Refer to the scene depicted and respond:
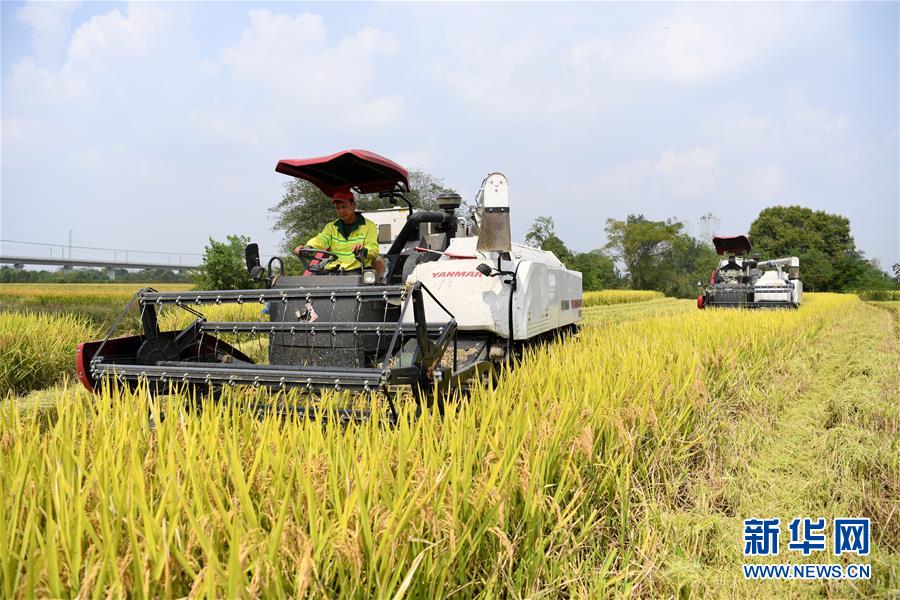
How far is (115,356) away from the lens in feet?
11.9

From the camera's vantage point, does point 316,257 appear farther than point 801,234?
No

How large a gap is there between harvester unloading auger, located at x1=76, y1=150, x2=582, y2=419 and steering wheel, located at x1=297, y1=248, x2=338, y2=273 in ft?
0.04

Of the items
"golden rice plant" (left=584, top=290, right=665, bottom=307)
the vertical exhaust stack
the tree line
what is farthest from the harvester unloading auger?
the tree line

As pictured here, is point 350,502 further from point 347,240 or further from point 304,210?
point 304,210

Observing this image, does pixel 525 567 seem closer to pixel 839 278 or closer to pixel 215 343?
pixel 215 343

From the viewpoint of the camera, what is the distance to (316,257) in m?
4.98

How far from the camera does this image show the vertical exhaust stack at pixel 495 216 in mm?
3924

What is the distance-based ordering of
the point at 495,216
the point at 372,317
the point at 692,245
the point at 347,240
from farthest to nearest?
the point at 692,245 < the point at 347,240 < the point at 372,317 < the point at 495,216

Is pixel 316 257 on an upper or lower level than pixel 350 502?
upper

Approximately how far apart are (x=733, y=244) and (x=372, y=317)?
15129 mm

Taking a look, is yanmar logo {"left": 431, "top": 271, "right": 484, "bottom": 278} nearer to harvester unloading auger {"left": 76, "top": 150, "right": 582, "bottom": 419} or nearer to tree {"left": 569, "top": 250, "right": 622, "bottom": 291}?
→ harvester unloading auger {"left": 76, "top": 150, "right": 582, "bottom": 419}

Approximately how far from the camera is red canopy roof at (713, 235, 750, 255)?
1606cm

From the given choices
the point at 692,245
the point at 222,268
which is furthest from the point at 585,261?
the point at 222,268

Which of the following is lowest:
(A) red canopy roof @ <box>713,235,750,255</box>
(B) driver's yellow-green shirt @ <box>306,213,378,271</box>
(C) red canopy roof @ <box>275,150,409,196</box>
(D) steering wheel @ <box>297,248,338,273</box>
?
(D) steering wheel @ <box>297,248,338,273</box>
